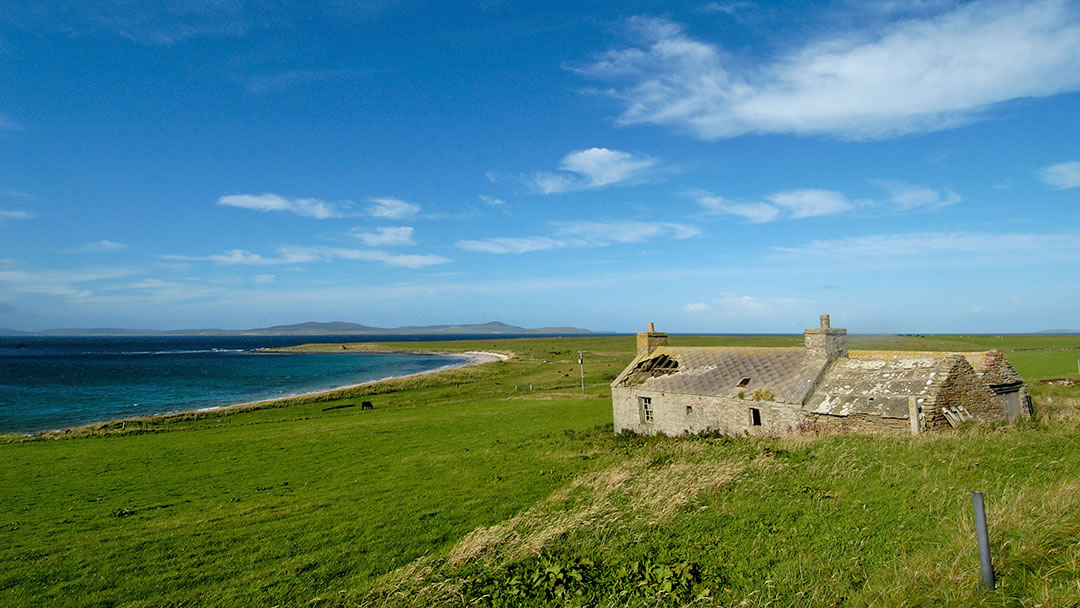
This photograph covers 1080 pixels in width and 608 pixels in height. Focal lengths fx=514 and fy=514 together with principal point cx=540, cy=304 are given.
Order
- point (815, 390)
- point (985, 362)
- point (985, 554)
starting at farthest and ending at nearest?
point (815, 390) → point (985, 362) → point (985, 554)

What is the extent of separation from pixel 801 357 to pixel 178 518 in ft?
101

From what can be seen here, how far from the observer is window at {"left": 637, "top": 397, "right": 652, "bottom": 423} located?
3344 centimetres

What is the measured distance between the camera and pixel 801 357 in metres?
29.2

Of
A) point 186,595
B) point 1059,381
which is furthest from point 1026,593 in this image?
point 1059,381

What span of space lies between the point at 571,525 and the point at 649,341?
88.2 ft

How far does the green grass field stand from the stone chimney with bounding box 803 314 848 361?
8155 mm

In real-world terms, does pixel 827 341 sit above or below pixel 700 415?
above

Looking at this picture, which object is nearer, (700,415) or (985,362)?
(985,362)

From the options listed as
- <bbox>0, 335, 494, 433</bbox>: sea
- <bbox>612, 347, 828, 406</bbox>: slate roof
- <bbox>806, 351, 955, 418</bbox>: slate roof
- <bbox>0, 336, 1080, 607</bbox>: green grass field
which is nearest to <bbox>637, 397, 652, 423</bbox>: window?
<bbox>612, 347, 828, 406</bbox>: slate roof

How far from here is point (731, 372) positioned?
3103cm

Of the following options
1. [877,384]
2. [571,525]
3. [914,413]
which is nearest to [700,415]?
[877,384]

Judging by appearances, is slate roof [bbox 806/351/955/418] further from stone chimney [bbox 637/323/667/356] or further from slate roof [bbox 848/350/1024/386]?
stone chimney [bbox 637/323/667/356]

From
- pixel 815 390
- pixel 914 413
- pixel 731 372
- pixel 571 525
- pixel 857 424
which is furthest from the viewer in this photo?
pixel 731 372

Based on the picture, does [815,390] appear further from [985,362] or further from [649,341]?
[649,341]
